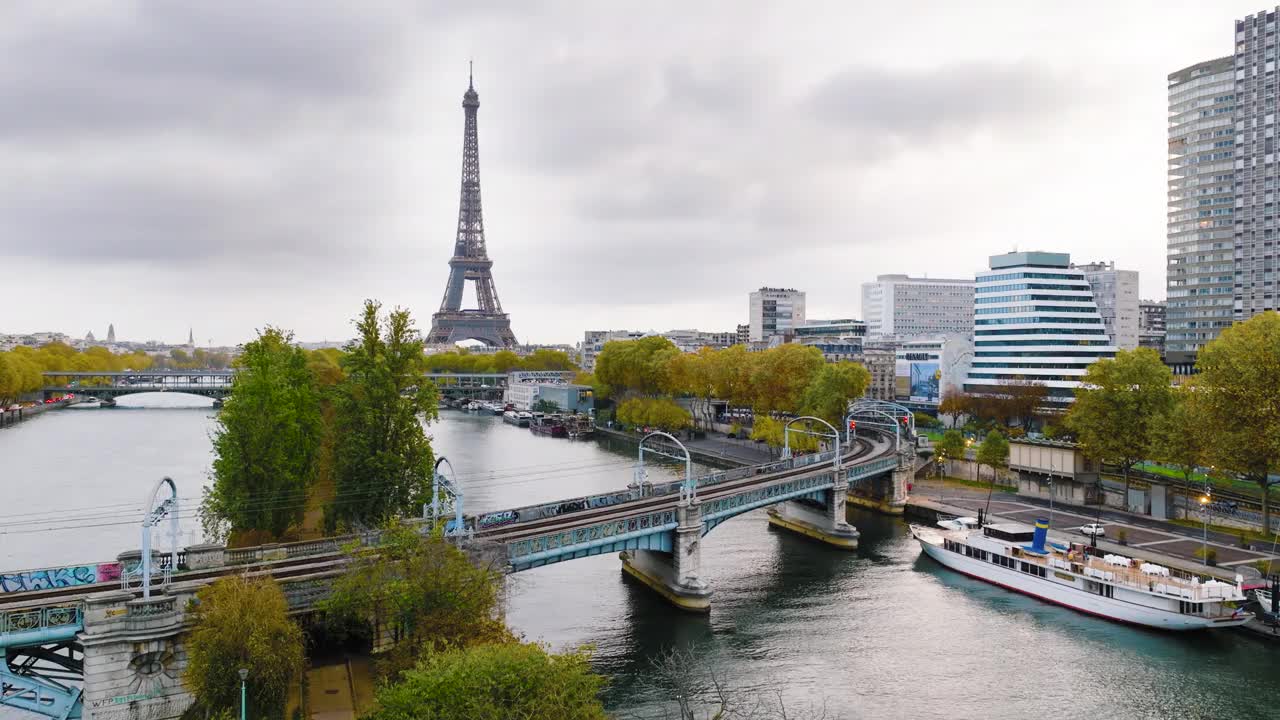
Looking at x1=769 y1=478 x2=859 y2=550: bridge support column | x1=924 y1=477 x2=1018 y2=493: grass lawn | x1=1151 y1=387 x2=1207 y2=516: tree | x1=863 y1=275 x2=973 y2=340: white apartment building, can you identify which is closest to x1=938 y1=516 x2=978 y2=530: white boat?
x1=769 y1=478 x2=859 y2=550: bridge support column

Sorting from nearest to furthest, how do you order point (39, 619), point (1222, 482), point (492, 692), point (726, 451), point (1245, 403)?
point (492, 692) → point (39, 619) → point (1245, 403) → point (1222, 482) → point (726, 451)

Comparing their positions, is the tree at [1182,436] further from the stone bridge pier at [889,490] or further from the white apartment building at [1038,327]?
the white apartment building at [1038,327]

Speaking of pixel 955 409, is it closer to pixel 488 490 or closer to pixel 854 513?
pixel 854 513

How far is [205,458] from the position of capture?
8056cm

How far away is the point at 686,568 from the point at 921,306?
163 meters

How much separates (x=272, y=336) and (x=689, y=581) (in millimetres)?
22529

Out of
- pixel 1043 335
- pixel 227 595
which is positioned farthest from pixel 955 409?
pixel 227 595

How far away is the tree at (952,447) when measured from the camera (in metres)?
70.6

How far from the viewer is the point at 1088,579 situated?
3944 cm

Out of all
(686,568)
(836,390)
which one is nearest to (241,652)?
(686,568)

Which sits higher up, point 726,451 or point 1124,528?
point 1124,528

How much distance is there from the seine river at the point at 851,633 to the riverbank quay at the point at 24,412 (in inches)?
2539

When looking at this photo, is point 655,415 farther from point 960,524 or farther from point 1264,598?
point 1264,598

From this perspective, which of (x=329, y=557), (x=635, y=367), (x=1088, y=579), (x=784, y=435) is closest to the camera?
(x=329, y=557)
